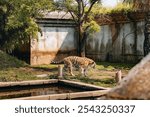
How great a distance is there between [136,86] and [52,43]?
21.2 metres

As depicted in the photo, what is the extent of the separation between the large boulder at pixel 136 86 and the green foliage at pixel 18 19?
51.4 ft

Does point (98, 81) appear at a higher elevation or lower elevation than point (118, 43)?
lower

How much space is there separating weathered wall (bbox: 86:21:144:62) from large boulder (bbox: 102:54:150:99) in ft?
60.2

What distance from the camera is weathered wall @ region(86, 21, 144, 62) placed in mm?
22469

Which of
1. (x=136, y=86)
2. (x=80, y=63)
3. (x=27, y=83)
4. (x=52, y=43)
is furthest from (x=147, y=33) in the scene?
(x=136, y=86)

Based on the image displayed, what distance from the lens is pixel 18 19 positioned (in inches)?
763

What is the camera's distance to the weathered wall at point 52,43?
2397 cm

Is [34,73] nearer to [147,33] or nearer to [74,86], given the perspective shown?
[74,86]

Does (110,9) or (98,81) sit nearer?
(98,81)

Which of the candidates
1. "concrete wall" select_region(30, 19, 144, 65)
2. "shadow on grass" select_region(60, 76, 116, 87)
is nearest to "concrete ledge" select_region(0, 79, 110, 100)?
"shadow on grass" select_region(60, 76, 116, 87)

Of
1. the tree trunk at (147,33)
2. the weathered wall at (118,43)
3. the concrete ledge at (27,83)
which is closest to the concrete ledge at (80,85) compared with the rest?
the concrete ledge at (27,83)

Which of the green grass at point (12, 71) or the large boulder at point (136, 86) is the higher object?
the large boulder at point (136, 86)

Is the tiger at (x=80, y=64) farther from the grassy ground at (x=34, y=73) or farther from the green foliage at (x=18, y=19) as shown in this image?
the green foliage at (x=18, y=19)

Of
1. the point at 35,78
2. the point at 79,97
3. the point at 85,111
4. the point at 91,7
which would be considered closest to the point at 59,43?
the point at 91,7
